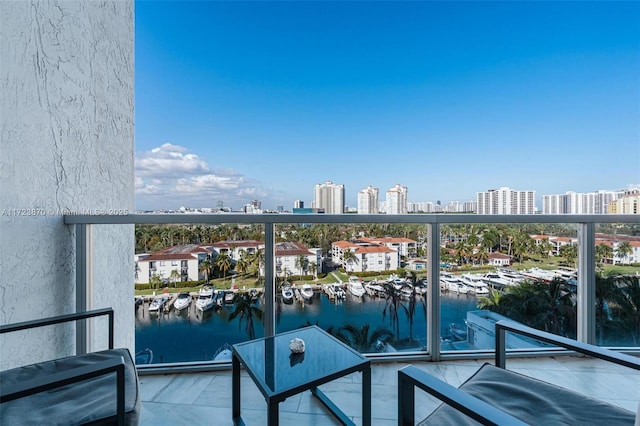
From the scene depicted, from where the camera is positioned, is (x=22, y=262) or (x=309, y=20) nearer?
(x=22, y=262)

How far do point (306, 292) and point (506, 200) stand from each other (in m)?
2.22

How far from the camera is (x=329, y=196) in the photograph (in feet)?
9.89

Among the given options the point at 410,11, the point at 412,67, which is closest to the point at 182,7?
the point at 410,11

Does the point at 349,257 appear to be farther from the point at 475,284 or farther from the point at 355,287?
the point at 475,284

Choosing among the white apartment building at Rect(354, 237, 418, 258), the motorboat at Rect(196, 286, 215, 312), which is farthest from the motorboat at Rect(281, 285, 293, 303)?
the white apartment building at Rect(354, 237, 418, 258)

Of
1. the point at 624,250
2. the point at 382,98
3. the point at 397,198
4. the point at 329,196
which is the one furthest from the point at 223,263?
the point at 382,98

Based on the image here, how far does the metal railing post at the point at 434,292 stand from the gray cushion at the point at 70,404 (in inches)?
76.0

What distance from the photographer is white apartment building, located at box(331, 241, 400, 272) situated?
2055mm

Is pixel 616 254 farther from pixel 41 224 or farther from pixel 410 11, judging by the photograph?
pixel 41 224

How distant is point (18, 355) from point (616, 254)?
13.7 ft

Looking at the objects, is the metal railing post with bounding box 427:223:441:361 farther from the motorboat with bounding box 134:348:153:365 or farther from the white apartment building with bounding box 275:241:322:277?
the motorboat with bounding box 134:348:153:365

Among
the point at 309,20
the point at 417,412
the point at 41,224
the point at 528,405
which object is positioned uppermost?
the point at 309,20

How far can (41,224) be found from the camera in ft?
5.27

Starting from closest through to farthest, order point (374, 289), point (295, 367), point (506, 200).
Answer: point (295, 367) < point (374, 289) < point (506, 200)
